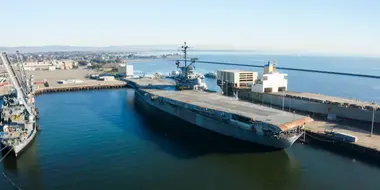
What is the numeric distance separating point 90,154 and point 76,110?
20.0 meters

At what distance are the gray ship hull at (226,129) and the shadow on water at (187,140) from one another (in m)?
0.46

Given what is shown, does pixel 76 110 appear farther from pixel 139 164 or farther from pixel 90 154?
pixel 139 164

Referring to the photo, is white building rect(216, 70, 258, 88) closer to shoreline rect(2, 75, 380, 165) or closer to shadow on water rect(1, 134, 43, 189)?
shoreline rect(2, 75, 380, 165)

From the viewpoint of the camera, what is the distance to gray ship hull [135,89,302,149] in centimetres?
2366

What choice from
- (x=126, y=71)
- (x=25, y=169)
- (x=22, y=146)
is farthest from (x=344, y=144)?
(x=126, y=71)

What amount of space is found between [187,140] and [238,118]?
211 inches

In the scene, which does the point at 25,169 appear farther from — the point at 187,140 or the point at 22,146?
the point at 187,140

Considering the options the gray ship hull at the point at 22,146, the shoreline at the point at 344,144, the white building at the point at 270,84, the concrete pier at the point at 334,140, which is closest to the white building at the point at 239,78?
the white building at the point at 270,84

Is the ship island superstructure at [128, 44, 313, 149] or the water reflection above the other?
the ship island superstructure at [128, 44, 313, 149]

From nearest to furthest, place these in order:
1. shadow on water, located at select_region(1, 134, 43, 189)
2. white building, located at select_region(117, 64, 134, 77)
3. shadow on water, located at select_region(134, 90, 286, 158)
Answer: shadow on water, located at select_region(1, 134, 43, 189)
shadow on water, located at select_region(134, 90, 286, 158)
white building, located at select_region(117, 64, 134, 77)

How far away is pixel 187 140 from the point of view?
2791 cm

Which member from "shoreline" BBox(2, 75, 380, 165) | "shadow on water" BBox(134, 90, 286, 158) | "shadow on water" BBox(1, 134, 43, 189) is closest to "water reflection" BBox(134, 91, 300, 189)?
"shadow on water" BBox(134, 90, 286, 158)

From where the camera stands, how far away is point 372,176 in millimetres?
19969

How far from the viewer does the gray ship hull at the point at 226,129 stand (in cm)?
2366
